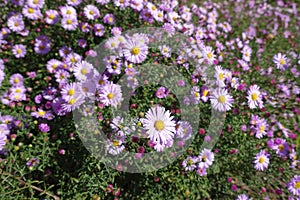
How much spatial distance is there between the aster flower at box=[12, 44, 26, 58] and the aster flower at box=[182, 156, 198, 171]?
1988 mm

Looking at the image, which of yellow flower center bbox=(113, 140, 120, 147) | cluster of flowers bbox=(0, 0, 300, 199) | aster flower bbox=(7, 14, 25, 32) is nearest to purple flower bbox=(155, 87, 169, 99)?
cluster of flowers bbox=(0, 0, 300, 199)

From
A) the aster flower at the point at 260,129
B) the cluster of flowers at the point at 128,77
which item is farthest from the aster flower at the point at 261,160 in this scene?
the aster flower at the point at 260,129

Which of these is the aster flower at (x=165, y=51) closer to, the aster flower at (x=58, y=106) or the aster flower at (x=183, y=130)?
the aster flower at (x=183, y=130)

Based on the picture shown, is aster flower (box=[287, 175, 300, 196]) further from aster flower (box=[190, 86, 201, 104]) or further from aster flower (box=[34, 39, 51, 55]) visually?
aster flower (box=[34, 39, 51, 55])

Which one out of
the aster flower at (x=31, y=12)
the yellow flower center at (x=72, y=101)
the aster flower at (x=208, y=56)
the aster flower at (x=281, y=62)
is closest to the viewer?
the yellow flower center at (x=72, y=101)

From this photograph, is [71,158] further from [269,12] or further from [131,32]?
[269,12]

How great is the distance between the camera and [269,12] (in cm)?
482

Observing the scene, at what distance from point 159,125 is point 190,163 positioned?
585mm

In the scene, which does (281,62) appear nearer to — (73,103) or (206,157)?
(206,157)

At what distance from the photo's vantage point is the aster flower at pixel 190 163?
88.4 inches

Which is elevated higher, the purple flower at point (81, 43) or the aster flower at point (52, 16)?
the aster flower at point (52, 16)

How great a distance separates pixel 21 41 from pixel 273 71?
2.97m

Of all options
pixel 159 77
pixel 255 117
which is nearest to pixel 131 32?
pixel 159 77

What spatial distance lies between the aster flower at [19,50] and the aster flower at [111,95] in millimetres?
1280
